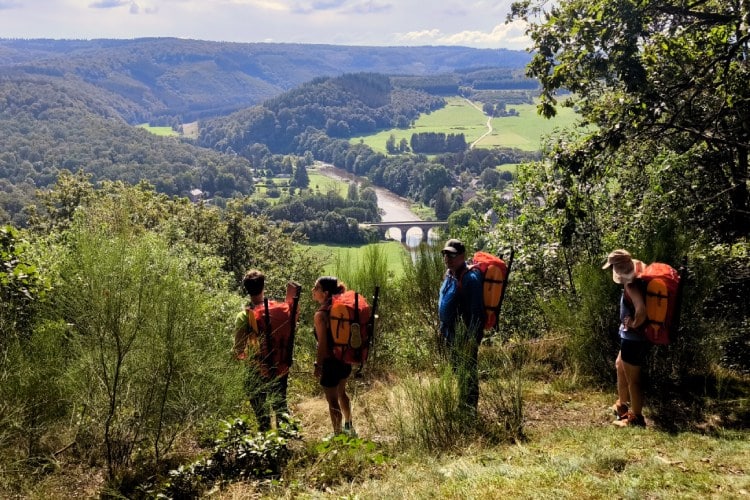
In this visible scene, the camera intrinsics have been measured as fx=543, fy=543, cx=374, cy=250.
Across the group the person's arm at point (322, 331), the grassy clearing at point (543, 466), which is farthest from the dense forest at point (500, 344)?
the person's arm at point (322, 331)

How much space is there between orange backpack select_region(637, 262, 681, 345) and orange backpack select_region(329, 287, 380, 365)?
214 cm

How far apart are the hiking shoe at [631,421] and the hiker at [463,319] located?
3.82 feet

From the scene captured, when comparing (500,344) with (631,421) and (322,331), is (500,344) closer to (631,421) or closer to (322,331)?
(631,421)

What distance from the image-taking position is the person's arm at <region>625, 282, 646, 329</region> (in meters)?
4.11

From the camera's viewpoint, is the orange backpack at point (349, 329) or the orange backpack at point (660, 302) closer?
the orange backpack at point (660, 302)

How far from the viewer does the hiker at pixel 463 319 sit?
158 inches

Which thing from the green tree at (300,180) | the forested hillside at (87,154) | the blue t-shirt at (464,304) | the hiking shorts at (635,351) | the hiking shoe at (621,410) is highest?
the blue t-shirt at (464,304)

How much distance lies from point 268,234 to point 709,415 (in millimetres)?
30799

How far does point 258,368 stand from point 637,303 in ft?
9.48

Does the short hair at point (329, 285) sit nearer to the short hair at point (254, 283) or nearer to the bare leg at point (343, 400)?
the short hair at point (254, 283)

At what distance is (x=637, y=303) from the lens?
4.13 metres

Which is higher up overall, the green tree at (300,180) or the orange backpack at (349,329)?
the orange backpack at (349,329)

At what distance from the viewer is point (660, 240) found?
5.09 meters

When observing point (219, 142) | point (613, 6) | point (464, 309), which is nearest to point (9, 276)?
point (464, 309)
